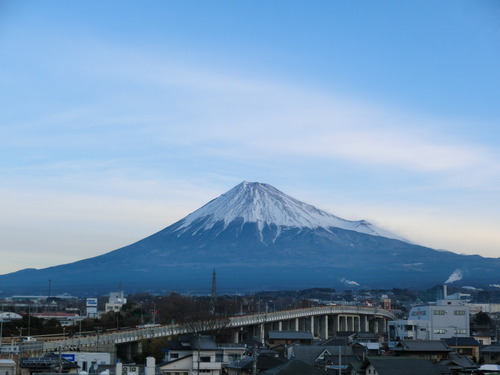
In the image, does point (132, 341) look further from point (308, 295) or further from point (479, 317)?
point (308, 295)

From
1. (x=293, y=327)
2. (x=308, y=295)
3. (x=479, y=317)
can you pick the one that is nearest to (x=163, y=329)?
(x=293, y=327)

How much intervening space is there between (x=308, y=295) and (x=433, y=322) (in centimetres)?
11434

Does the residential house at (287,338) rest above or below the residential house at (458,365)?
above

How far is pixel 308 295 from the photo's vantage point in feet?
575

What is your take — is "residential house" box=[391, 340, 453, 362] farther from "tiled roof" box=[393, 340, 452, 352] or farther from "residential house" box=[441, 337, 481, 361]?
"residential house" box=[441, 337, 481, 361]

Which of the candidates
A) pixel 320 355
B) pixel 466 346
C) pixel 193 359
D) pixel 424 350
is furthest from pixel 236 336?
pixel 193 359

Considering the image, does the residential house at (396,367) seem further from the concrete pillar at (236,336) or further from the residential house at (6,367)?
the concrete pillar at (236,336)

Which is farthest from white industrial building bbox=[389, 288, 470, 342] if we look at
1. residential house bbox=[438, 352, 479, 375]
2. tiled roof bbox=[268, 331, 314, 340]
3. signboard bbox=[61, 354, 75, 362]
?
signboard bbox=[61, 354, 75, 362]

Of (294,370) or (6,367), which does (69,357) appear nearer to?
(6,367)

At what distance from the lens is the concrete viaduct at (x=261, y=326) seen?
1708 inches

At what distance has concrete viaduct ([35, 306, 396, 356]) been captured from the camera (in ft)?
142

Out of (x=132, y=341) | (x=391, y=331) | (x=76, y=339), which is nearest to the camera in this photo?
(x=76, y=339)

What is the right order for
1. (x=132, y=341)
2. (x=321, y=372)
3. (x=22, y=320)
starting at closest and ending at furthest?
(x=321, y=372)
(x=132, y=341)
(x=22, y=320)

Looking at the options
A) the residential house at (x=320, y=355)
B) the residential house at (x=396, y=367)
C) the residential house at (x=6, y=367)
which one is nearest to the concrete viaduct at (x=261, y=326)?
the residential house at (x=320, y=355)
